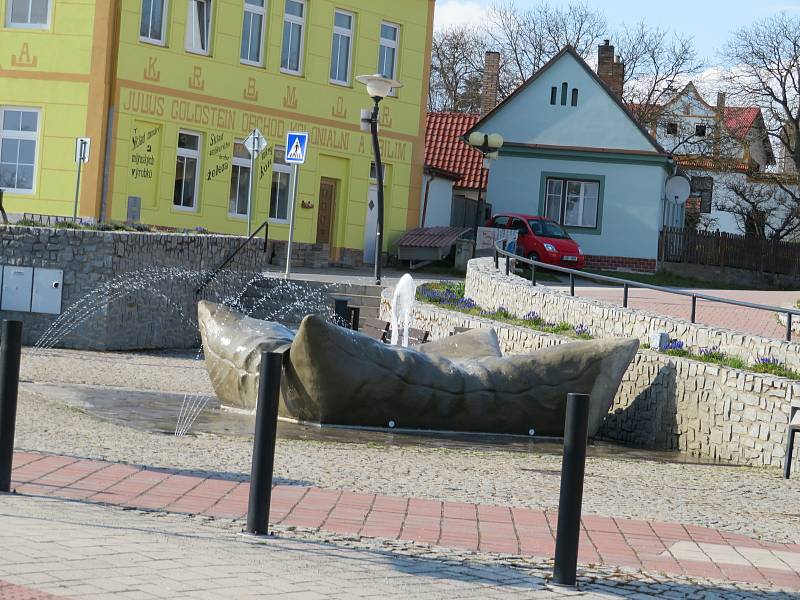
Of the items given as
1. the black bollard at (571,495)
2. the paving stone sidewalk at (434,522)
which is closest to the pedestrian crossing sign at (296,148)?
the paving stone sidewalk at (434,522)

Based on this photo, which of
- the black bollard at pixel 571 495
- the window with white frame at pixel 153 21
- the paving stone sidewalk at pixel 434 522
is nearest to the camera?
the black bollard at pixel 571 495

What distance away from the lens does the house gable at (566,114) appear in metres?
44.5

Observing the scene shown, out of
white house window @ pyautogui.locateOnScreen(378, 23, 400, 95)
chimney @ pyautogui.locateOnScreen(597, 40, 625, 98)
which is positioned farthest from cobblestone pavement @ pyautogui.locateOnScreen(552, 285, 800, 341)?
chimney @ pyautogui.locateOnScreen(597, 40, 625, 98)

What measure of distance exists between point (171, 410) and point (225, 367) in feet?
3.69

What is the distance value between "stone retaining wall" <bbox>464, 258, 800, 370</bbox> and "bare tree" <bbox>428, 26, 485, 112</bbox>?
45.4 meters

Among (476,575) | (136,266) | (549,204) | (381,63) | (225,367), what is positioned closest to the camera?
(476,575)

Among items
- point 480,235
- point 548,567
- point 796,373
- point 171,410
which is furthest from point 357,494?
point 480,235

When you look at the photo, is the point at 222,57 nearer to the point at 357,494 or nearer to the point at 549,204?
the point at 549,204

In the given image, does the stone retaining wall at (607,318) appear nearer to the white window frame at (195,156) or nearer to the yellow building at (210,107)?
the yellow building at (210,107)

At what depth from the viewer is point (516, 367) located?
1400 centimetres

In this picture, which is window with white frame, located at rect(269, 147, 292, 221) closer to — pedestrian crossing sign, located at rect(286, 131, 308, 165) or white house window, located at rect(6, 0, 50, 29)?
white house window, located at rect(6, 0, 50, 29)

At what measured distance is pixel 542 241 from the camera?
37719 millimetres

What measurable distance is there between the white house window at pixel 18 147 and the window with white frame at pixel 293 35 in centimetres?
672

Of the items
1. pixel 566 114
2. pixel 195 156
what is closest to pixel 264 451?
pixel 195 156
